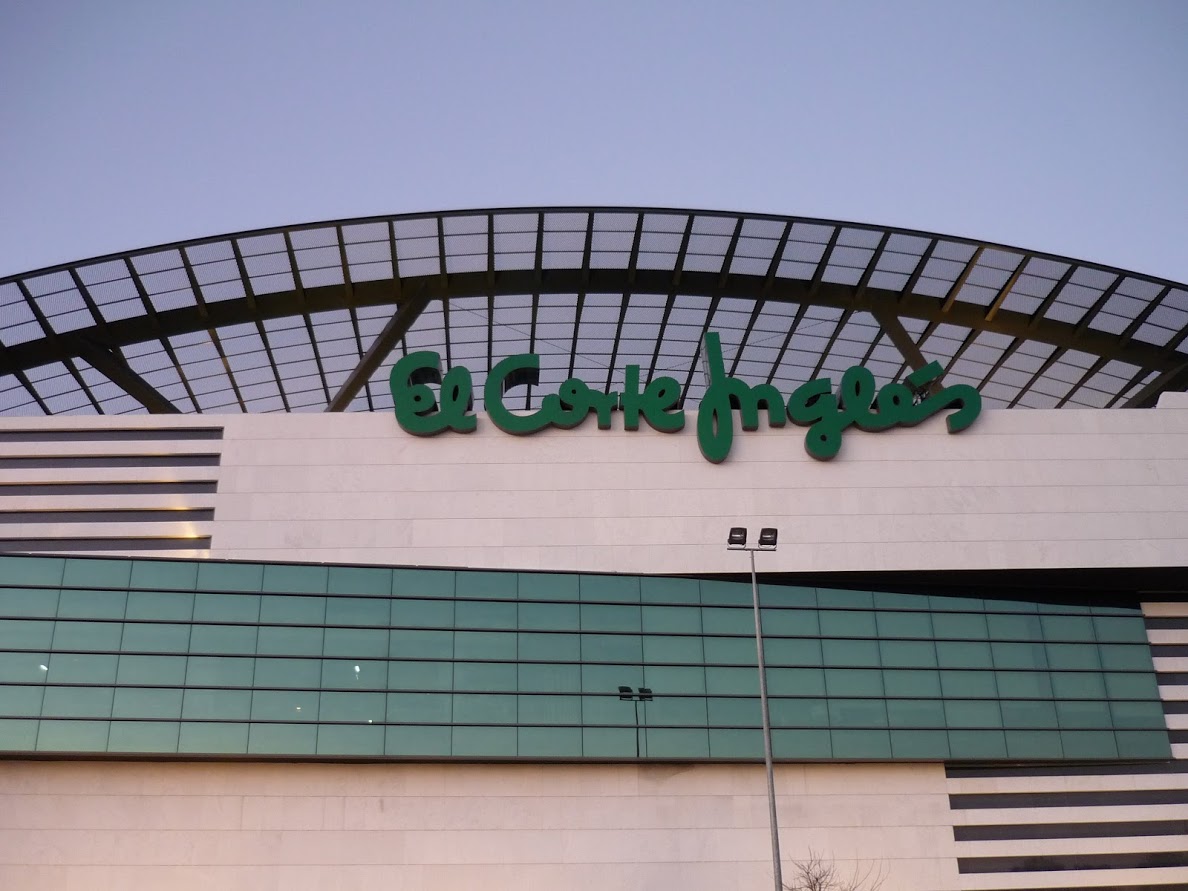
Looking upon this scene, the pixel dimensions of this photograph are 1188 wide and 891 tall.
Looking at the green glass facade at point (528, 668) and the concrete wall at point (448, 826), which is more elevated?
the green glass facade at point (528, 668)

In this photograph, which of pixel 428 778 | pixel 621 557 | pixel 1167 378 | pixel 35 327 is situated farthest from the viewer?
pixel 1167 378

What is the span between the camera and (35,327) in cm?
4106

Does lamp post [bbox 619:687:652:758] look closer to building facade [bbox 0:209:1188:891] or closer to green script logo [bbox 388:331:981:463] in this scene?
building facade [bbox 0:209:1188:891]

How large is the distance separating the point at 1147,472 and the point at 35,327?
38.2 metres

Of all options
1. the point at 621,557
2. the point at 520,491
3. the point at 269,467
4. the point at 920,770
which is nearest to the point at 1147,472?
the point at 920,770

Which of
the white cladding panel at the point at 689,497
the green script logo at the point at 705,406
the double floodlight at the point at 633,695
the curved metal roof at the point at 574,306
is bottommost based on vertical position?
the double floodlight at the point at 633,695

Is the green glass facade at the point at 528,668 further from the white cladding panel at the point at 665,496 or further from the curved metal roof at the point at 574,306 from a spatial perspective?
the curved metal roof at the point at 574,306

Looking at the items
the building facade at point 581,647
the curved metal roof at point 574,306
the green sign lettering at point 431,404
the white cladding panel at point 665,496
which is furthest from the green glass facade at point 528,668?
the curved metal roof at point 574,306

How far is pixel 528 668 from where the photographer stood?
33.2 meters

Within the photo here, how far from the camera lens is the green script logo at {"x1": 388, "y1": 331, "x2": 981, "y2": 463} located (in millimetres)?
35531

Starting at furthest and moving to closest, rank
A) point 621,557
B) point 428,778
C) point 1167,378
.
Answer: point 1167,378 < point 621,557 < point 428,778

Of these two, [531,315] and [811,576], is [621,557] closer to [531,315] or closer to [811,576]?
[811,576]

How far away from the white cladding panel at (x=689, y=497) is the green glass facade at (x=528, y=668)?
1.01 metres

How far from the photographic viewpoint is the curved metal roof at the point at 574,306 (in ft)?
134
